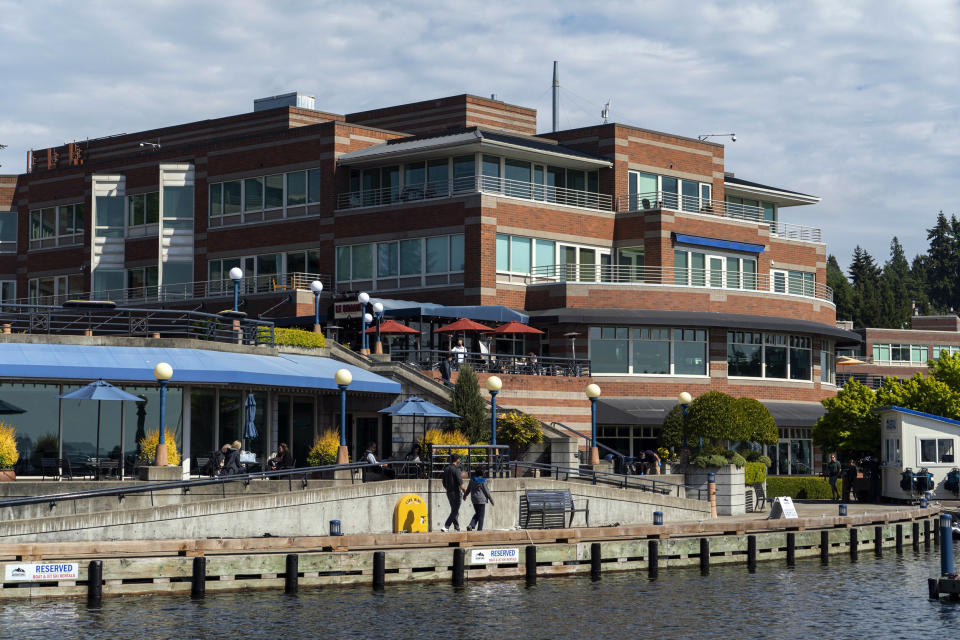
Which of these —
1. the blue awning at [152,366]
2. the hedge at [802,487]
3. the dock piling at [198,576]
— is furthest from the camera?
the hedge at [802,487]

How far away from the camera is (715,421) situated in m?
43.8

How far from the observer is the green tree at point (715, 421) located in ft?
143

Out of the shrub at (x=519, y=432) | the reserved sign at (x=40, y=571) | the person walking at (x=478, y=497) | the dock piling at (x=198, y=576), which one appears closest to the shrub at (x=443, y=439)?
the shrub at (x=519, y=432)

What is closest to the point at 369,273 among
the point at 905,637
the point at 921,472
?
the point at 921,472

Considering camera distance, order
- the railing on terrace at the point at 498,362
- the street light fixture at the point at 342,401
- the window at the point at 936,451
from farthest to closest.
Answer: the railing on terrace at the point at 498,362 < the window at the point at 936,451 < the street light fixture at the point at 342,401

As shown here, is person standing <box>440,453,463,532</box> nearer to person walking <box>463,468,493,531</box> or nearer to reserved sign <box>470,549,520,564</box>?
person walking <box>463,468,493,531</box>

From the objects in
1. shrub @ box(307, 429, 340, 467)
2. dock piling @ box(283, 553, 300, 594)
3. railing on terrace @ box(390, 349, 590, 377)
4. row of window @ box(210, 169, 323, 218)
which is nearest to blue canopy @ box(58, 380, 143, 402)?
shrub @ box(307, 429, 340, 467)

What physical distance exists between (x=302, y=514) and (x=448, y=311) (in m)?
20.6

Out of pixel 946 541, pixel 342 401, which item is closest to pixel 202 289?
pixel 342 401

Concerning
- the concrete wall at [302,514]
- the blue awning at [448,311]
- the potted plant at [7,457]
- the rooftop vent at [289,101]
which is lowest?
the concrete wall at [302,514]

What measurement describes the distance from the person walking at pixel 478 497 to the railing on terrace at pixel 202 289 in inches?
1075

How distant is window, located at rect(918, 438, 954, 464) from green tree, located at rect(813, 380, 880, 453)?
3.14 meters

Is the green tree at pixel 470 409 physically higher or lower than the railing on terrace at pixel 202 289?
lower

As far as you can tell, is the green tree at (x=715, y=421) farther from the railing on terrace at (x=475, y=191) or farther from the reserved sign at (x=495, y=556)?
the railing on terrace at (x=475, y=191)
